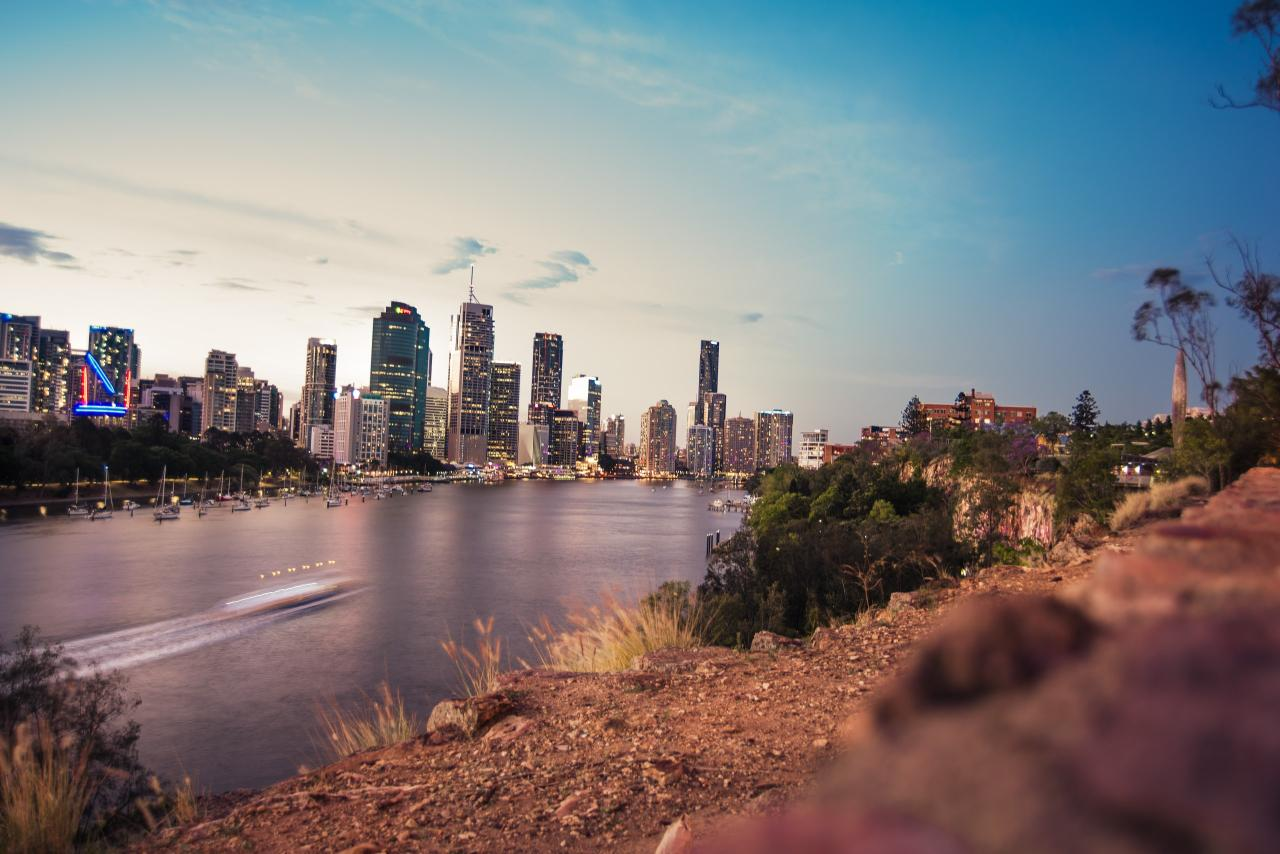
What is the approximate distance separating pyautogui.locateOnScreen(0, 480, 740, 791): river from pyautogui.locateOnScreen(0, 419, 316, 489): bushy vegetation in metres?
8.84

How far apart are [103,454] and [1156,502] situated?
8883 cm

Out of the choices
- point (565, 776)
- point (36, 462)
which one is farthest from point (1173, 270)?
point (36, 462)

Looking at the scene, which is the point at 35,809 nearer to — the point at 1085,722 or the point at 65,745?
the point at 65,745

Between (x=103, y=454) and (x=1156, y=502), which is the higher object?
(x=1156, y=502)

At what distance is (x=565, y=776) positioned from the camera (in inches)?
196

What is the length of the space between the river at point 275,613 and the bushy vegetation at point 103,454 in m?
8.84

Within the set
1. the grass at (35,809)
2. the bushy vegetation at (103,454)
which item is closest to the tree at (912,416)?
the grass at (35,809)

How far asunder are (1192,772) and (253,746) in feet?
66.8

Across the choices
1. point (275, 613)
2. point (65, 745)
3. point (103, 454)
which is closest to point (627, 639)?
point (65, 745)

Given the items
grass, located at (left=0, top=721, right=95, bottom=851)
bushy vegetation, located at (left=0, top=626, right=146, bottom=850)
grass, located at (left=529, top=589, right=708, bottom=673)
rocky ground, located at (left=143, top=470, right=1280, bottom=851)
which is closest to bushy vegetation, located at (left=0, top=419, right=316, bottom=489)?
bushy vegetation, located at (left=0, top=626, right=146, bottom=850)

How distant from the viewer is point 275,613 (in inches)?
1265

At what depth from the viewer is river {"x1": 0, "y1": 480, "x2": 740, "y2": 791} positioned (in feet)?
63.7

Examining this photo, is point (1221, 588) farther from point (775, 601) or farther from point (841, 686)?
point (775, 601)

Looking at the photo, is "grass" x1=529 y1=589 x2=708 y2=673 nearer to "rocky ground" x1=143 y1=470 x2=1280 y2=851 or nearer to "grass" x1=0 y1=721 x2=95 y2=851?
"grass" x1=0 y1=721 x2=95 y2=851
